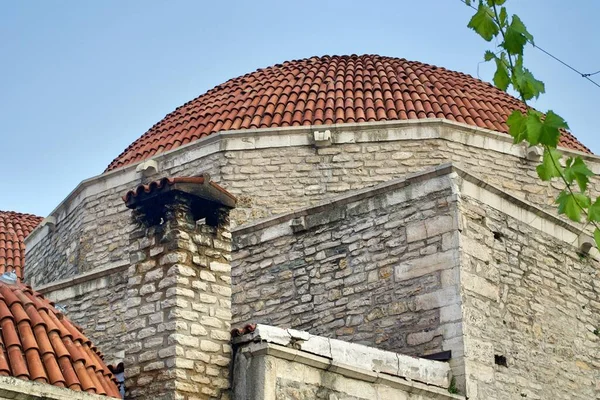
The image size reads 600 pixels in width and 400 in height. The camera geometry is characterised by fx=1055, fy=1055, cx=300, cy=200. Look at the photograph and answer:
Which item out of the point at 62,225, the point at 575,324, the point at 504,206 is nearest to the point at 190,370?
the point at 504,206

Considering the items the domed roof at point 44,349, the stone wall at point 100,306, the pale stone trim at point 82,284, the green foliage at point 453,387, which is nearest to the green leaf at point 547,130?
the domed roof at point 44,349

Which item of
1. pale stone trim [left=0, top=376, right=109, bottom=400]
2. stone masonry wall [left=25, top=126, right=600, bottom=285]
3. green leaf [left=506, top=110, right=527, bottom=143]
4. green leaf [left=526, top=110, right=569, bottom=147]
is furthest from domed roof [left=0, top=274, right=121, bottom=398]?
stone masonry wall [left=25, top=126, right=600, bottom=285]

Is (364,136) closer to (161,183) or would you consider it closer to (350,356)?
(350,356)

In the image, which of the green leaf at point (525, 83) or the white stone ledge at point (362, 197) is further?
the white stone ledge at point (362, 197)

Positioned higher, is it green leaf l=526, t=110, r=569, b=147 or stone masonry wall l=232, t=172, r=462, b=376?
stone masonry wall l=232, t=172, r=462, b=376

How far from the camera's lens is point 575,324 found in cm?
1002

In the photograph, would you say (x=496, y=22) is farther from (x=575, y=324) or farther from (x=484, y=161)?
(x=484, y=161)

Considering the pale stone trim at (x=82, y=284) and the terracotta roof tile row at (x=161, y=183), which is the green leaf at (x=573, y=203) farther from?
the pale stone trim at (x=82, y=284)

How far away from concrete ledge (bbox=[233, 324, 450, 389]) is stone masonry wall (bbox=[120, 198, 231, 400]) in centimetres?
28

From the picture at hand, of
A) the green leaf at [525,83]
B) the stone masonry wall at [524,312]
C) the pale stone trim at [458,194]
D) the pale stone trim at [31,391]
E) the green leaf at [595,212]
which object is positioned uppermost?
the pale stone trim at [458,194]

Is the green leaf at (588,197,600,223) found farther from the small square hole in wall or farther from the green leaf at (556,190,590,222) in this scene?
the small square hole in wall

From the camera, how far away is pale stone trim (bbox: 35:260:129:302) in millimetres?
10820

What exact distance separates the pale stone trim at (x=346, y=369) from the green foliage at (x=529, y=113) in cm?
358

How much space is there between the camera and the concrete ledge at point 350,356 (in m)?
7.23
